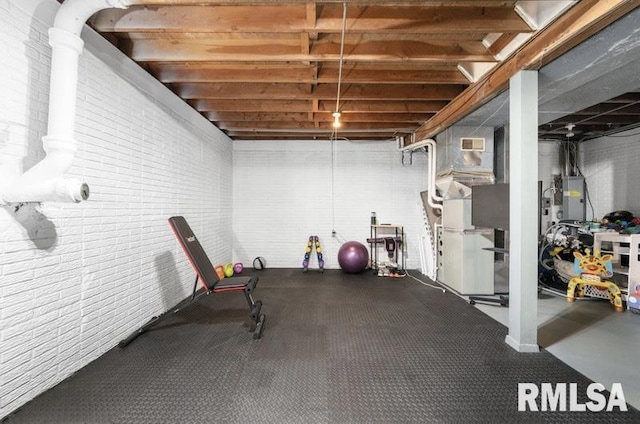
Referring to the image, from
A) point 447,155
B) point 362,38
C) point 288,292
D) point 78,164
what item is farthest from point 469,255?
point 78,164

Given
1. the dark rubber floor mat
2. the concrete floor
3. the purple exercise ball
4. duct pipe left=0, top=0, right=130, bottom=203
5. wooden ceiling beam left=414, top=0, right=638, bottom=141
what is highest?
wooden ceiling beam left=414, top=0, right=638, bottom=141

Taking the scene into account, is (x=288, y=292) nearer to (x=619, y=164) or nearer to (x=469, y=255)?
(x=469, y=255)

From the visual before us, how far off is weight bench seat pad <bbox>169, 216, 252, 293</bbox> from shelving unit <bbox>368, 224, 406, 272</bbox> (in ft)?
9.63

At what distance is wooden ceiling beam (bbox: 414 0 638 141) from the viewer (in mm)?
1602

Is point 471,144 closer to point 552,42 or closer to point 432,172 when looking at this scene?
point 432,172

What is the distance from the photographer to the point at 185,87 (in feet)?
10.4

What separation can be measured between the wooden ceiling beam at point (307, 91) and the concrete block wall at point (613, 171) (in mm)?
3965

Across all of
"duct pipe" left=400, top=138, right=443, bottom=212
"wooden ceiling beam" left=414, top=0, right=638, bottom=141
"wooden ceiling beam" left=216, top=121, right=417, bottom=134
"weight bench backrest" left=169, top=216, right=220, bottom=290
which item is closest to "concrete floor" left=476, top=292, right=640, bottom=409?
"duct pipe" left=400, top=138, right=443, bottom=212

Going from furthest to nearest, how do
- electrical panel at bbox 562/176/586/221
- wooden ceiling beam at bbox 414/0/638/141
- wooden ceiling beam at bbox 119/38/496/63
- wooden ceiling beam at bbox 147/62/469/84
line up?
electrical panel at bbox 562/176/586/221
wooden ceiling beam at bbox 147/62/469/84
wooden ceiling beam at bbox 119/38/496/63
wooden ceiling beam at bbox 414/0/638/141

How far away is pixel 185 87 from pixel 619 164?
290 inches

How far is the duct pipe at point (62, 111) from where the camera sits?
1497 millimetres

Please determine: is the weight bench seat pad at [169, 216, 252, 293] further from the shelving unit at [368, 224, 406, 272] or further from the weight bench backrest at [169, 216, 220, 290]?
the shelving unit at [368, 224, 406, 272]

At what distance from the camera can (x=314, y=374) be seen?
187 cm

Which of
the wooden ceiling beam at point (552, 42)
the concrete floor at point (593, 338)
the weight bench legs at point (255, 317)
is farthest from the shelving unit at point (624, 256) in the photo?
the weight bench legs at point (255, 317)
